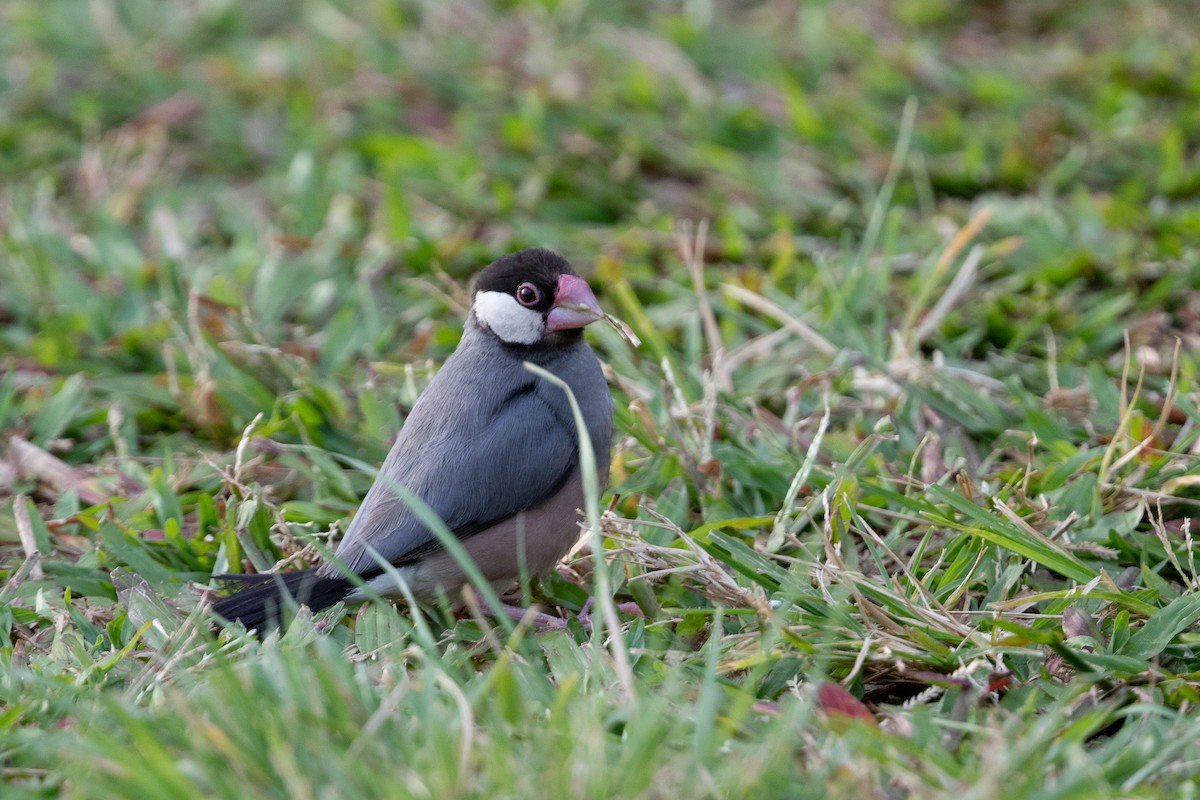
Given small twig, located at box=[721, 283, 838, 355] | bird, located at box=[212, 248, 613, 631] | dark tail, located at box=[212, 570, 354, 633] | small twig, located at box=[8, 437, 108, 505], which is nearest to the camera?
dark tail, located at box=[212, 570, 354, 633]

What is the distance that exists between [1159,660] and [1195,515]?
59 centimetres

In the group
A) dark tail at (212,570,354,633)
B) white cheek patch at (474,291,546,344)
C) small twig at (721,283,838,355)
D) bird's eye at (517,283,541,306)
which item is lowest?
dark tail at (212,570,354,633)

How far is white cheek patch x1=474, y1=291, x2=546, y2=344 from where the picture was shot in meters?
3.22

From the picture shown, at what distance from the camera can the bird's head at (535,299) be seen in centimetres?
319

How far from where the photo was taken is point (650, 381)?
381 centimetres

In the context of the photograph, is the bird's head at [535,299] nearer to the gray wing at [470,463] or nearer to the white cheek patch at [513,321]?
the white cheek patch at [513,321]

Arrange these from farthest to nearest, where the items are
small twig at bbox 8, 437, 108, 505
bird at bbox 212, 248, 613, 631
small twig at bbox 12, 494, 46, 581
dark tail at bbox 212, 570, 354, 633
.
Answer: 1. small twig at bbox 8, 437, 108, 505
2. small twig at bbox 12, 494, 46, 581
3. bird at bbox 212, 248, 613, 631
4. dark tail at bbox 212, 570, 354, 633

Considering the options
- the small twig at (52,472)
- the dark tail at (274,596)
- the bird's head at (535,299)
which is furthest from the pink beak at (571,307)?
the small twig at (52,472)

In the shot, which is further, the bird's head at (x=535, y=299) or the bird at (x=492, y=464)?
the bird's head at (x=535, y=299)

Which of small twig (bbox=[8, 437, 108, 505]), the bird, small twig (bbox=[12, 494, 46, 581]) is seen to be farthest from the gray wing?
small twig (bbox=[8, 437, 108, 505])

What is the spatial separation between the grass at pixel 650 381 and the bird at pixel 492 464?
0.12 meters

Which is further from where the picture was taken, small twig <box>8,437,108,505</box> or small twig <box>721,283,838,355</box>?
small twig <box>721,283,838,355</box>

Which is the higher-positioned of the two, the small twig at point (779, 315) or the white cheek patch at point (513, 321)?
the white cheek patch at point (513, 321)

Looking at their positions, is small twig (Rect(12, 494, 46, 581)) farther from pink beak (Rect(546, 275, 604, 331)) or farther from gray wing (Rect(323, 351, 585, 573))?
pink beak (Rect(546, 275, 604, 331))
